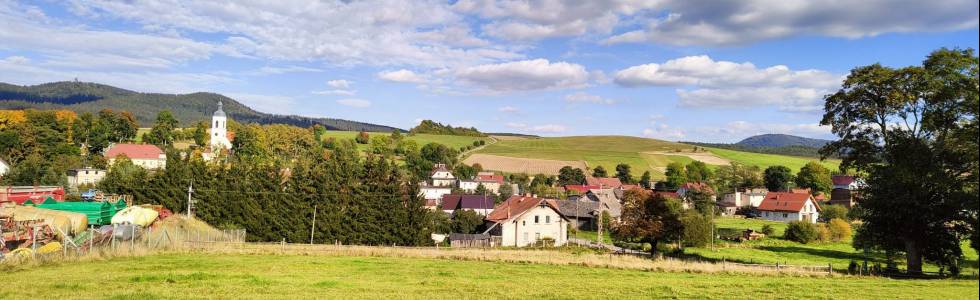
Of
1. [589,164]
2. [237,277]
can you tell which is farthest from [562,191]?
[237,277]

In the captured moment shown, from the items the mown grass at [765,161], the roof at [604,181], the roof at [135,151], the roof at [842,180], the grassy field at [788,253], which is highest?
the mown grass at [765,161]

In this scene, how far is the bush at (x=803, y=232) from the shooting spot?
66625 millimetres

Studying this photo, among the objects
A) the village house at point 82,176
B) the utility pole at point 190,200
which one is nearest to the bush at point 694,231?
the utility pole at point 190,200

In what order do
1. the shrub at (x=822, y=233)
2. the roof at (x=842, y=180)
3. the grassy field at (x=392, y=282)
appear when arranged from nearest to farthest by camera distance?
the grassy field at (x=392, y=282) < the shrub at (x=822, y=233) < the roof at (x=842, y=180)

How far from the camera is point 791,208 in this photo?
101 meters

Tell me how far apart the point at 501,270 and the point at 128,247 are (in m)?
18.1

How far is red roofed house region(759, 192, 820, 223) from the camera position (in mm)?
101000

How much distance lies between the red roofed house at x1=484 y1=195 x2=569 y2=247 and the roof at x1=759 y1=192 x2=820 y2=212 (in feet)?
182

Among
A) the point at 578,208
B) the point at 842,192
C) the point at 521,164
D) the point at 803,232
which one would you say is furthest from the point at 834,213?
the point at 521,164

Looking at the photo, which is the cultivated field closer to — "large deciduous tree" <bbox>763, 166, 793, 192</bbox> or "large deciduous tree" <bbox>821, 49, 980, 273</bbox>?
"large deciduous tree" <bbox>763, 166, 793, 192</bbox>

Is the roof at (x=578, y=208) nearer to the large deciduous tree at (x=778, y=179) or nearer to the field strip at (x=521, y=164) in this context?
the field strip at (x=521, y=164)

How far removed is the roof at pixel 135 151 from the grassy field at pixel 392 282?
105 meters

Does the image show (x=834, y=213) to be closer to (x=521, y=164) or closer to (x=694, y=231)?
(x=694, y=231)

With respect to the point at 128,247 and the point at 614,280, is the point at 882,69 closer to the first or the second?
the point at 614,280
